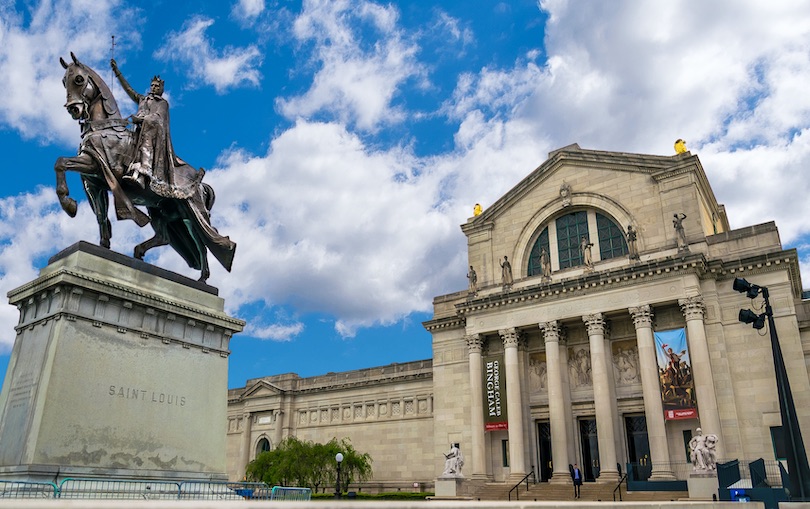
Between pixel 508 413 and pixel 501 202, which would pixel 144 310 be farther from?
pixel 501 202

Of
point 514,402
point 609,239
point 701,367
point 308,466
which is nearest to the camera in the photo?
point 701,367

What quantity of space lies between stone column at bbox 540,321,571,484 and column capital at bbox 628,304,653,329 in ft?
14.1

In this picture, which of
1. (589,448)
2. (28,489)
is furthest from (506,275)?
(28,489)

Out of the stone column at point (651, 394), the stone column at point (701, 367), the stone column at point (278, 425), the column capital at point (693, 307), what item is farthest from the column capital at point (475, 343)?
the stone column at point (278, 425)

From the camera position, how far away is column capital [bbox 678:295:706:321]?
30094 mm

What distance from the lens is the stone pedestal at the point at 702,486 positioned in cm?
2481

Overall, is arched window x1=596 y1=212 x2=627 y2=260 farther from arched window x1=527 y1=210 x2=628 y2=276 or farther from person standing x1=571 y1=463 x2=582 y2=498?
person standing x1=571 y1=463 x2=582 y2=498

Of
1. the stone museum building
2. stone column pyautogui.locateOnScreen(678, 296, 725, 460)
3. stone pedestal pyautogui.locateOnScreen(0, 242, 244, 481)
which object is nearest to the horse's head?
stone pedestal pyautogui.locateOnScreen(0, 242, 244, 481)

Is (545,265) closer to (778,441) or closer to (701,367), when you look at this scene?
(701,367)

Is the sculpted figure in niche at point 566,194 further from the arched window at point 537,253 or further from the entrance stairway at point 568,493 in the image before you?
the entrance stairway at point 568,493

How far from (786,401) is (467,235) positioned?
1098 inches

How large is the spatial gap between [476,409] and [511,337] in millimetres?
Answer: 4784

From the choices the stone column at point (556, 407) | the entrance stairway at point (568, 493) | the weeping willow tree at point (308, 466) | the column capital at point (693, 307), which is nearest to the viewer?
the entrance stairway at point (568, 493)

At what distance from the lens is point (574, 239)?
38.0 meters
